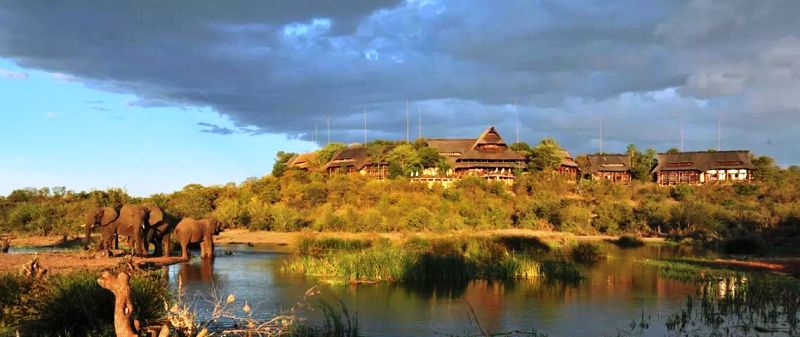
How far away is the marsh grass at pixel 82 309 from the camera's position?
40.8 ft

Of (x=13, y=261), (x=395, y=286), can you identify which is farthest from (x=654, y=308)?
(x=13, y=261)

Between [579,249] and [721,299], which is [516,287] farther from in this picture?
[579,249]

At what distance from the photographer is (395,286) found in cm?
2339

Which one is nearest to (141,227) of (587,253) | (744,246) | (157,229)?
(157,229)

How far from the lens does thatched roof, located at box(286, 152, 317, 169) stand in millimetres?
91062

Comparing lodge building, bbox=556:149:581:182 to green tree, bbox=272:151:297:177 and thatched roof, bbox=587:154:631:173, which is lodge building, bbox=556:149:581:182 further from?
green tree, bbox=272:151:297:177

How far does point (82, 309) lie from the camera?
12.6 m

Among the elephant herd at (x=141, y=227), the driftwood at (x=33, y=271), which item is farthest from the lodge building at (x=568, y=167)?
the driftwood at (x=33, y=271)

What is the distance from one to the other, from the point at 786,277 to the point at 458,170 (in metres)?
54.1

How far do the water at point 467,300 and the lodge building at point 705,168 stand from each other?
2658 inches

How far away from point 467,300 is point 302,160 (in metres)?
78.5

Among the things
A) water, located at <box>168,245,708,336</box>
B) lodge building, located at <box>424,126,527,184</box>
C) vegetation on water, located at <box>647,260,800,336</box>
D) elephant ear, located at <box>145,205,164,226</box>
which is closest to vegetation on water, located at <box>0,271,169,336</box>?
water, located at <box>168,245,708,336</box>

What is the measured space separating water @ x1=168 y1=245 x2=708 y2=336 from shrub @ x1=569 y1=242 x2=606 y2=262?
6.17 meters

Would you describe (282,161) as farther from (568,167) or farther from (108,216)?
(108,216)
